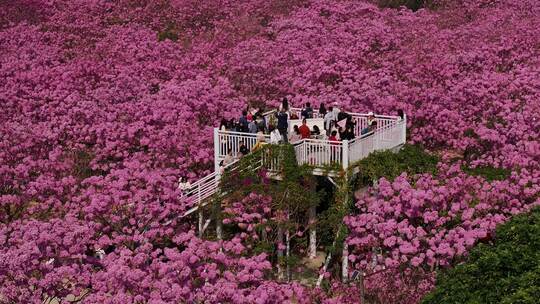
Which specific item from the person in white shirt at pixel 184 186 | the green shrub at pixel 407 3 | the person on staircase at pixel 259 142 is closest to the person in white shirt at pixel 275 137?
the person on staircase at pixel 259 142

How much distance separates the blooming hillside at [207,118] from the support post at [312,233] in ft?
7.54

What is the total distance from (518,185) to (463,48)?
50.6ft

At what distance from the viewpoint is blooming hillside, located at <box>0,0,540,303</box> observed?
1628 centimetres

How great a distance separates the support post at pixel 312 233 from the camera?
74.1ft

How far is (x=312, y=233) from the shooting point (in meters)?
23.0

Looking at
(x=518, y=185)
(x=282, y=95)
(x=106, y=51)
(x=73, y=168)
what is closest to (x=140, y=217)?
(x=73, y=168)

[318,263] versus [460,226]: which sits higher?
[460,226]

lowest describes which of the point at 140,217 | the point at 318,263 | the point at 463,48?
the point at 318,263

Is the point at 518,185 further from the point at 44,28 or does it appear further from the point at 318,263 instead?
the point at 44,28

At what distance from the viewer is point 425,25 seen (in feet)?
127

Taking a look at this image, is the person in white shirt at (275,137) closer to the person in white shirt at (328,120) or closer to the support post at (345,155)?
the support post at (345,155)

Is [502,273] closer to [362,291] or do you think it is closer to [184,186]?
[362,291]

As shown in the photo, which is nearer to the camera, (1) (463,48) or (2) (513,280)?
(2) (513,280)

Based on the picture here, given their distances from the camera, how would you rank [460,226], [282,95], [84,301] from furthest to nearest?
[282,95] → [460,226] → [84,301]
